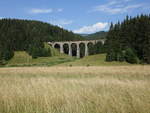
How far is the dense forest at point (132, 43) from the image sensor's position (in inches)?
1960

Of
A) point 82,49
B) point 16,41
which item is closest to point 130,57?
point 82,49

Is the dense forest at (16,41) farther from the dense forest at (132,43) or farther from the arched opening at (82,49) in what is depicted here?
the dense forest at (132,43)

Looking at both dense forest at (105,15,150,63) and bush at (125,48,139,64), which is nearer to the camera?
bush at (125,48,139,64)

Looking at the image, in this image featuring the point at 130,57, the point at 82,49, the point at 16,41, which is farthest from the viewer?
the point at 82,49

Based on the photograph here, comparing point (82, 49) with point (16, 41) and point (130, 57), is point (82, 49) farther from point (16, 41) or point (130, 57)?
point (130, 57)

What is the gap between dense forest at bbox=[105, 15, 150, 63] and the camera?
49.8 meters

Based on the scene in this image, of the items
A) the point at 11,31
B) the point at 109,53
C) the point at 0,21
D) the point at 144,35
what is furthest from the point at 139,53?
the point at 0,21

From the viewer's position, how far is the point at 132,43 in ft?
190

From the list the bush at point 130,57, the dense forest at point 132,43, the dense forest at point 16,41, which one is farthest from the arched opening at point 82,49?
the bush at point 130,57

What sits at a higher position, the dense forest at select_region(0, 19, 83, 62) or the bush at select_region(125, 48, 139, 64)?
the dense forest at select_region(0, 19, 83, 62)

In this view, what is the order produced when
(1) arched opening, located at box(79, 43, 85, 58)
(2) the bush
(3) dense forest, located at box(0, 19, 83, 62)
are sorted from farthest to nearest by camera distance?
1. (1) arched opening, located at box(79, 43, 85, 58)
2. (3) dense forest, located at box(0, 19, 83, 62)
3. (2) the bush

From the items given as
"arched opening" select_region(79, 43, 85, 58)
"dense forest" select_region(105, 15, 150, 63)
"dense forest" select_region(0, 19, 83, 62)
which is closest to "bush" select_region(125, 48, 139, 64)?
"dense forest" select_region(105, 15, 150, 63)

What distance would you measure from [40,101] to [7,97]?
2.80ft

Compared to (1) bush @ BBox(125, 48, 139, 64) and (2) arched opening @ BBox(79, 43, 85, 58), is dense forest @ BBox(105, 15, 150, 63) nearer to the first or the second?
(1) bush @ BBox(125, 48, 139, 64)
